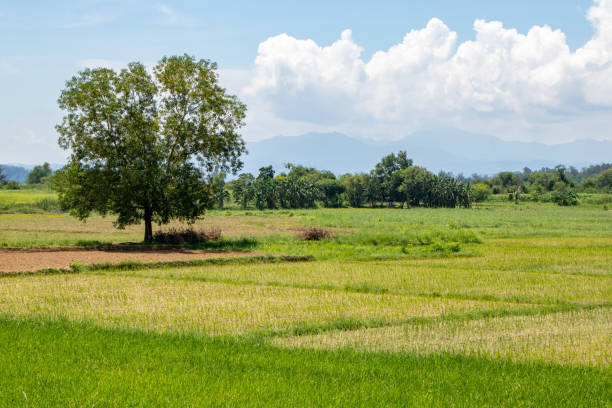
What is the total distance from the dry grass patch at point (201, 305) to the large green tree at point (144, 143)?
14.4 m

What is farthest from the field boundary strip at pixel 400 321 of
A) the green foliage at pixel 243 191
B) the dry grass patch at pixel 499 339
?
the green foliage at pixel 243 191

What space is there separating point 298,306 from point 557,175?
658 ft

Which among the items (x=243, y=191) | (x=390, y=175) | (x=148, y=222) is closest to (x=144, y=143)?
(x=148, y=222)

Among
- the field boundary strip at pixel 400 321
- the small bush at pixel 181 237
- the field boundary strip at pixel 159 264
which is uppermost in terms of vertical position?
the small bush at pixel 181 237

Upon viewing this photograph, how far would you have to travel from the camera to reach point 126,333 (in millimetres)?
12531

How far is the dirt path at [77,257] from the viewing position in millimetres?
26188

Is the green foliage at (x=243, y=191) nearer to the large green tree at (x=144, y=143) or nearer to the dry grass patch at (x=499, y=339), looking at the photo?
the large green tree at (x=144, y=143)

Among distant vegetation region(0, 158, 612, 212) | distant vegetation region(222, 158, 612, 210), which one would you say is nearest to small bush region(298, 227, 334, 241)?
distant vegetation region(0, 158, 612, 212)

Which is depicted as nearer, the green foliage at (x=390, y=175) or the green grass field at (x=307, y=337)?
the green grass field at (x=307, y=337)

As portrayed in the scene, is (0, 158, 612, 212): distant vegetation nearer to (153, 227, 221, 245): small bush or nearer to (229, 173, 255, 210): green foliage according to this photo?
(229, 173, 255, 210): green foliage

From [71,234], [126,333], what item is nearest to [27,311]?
[126,333]

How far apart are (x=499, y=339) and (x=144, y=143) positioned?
92.1 ft

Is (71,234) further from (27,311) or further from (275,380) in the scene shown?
(275,380)

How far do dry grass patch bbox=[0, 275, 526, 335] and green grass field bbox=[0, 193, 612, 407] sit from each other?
2.6 inches
